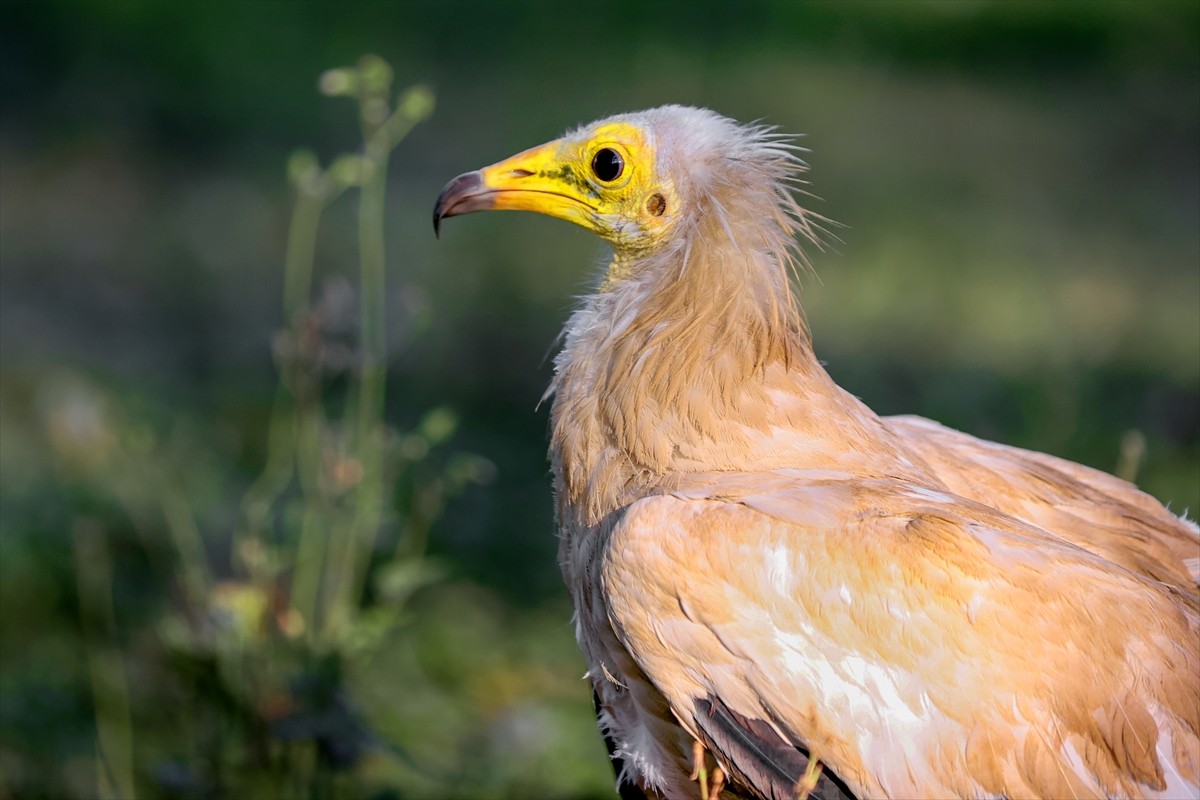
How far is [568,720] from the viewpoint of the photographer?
4.13 metres

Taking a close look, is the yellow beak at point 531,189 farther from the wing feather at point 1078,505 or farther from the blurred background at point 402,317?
the wing feather at point 1078,505

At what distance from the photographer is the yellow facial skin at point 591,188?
2.69m

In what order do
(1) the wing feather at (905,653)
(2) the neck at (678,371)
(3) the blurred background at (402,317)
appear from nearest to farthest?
(1) the wing feather at (905,653)
(2) the neck at (678,371)
(3) the blurred background at (402,317)

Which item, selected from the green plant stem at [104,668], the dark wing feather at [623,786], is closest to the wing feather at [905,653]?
the dark wing feather at [623,786]

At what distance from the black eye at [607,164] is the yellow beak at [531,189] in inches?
1.6

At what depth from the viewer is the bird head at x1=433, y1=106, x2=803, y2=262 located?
2.68 metres

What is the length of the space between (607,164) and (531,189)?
18 cm

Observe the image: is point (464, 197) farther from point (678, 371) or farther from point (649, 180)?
point (678, 371)

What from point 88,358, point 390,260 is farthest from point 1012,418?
point 88,358

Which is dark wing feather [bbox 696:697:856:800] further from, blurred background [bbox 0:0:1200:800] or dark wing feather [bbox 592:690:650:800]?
blurred background [bbox 0:0:1200:800]

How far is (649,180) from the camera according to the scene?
2.70m

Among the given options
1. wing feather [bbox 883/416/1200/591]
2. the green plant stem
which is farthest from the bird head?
the green plant stem

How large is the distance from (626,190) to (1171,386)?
420cm

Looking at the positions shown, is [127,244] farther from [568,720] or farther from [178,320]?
[568,720]
